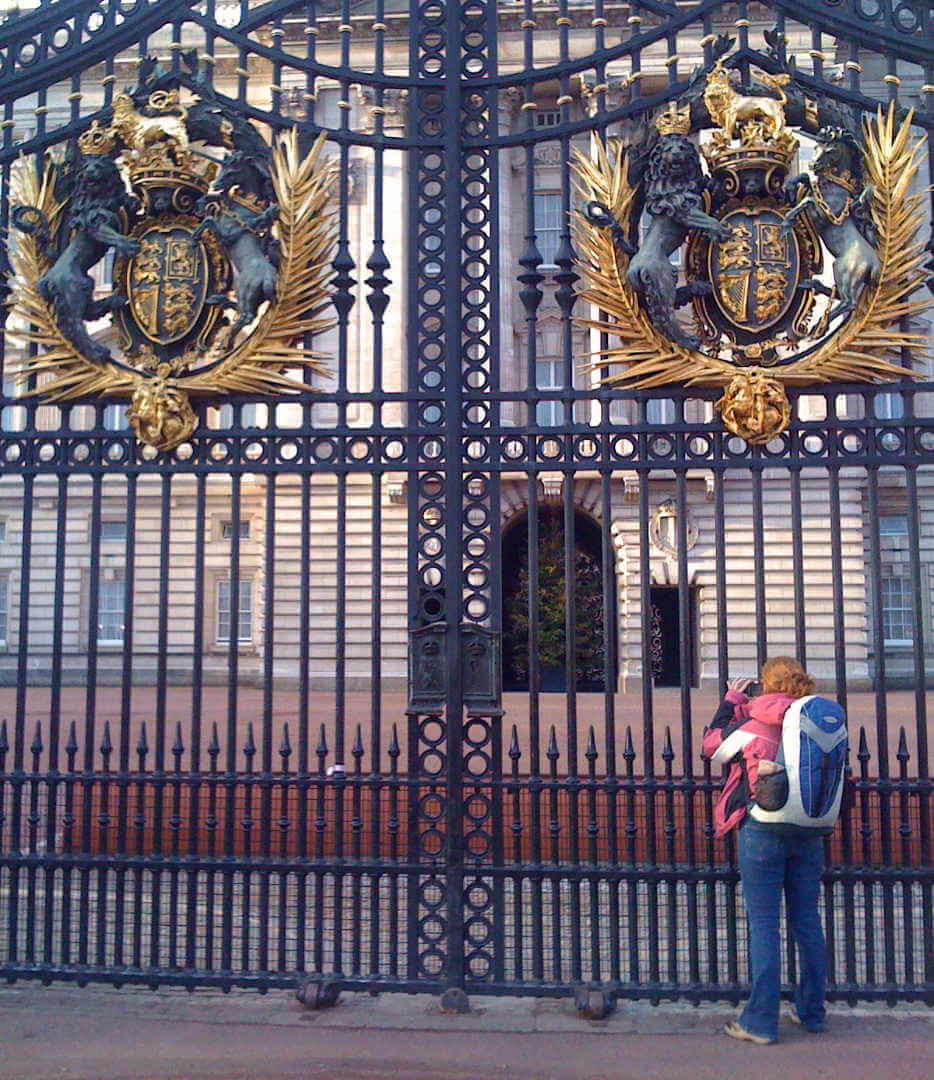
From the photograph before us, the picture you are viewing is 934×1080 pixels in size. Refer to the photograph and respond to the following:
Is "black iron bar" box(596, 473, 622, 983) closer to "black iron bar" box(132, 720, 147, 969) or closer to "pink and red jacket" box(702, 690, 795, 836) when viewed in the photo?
"pink and red jacket" box(702, 690, 795, 836)

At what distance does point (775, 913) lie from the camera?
210 inches

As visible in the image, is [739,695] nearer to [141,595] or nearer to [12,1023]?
[12,1023]

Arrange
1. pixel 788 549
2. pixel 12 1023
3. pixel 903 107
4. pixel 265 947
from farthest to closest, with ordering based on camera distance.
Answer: pixel 788 549, pixel 903 107, pixel 265 947, pixel 12 1023

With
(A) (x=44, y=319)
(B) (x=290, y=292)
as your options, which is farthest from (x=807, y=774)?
(A) (x=44, y=319)

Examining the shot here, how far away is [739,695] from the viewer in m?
5.75

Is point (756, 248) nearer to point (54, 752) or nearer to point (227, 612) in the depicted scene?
point (54, 752)

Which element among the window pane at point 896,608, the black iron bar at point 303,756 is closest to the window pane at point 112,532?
the window pane at point 896,608

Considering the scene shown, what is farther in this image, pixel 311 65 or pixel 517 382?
pixel 517 382

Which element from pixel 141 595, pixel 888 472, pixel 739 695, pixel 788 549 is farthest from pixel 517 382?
pixel 739 695

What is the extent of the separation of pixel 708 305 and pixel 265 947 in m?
4.58

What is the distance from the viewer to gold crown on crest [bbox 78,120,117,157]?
21.8ft

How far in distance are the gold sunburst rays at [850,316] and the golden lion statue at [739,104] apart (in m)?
0.57

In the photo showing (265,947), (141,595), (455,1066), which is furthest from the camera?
(141,595)

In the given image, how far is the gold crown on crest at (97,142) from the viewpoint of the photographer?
666 cm
